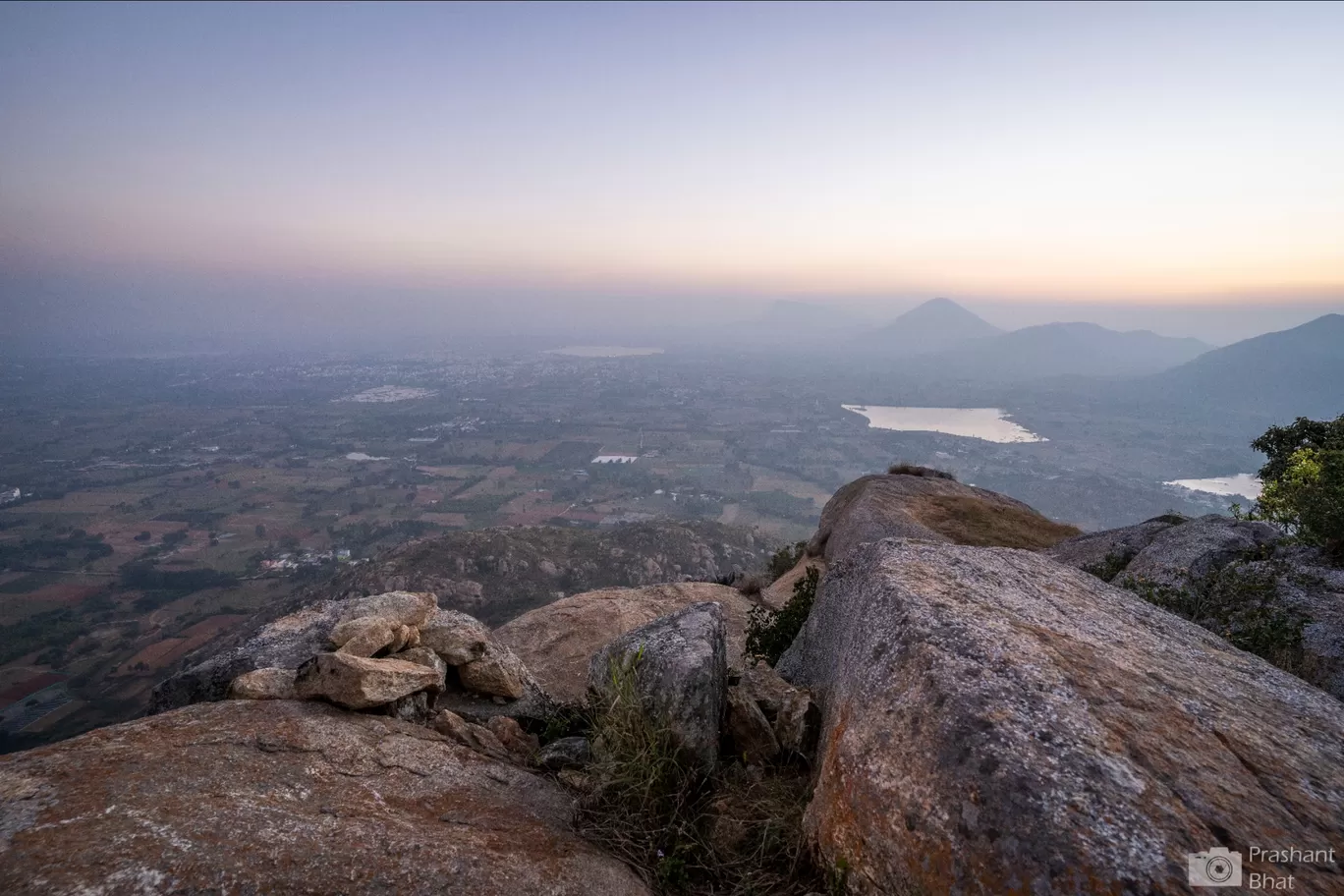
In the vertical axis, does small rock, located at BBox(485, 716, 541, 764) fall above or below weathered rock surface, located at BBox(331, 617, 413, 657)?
below

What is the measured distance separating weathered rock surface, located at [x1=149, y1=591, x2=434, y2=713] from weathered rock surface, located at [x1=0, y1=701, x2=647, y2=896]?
1754mm

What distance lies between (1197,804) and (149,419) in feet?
622

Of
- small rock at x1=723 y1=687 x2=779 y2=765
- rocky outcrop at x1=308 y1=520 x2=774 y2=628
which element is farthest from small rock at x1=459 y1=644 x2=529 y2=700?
rocky outcrop at x1=308 y1=520 x2=774 y2=628

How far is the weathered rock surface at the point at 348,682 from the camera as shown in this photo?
6.58 m

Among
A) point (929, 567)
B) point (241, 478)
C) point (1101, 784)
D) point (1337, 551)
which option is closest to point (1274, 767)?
point (1101, 784)

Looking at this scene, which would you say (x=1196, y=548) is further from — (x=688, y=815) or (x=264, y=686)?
(x=264, y=686)

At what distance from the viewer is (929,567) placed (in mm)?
7488

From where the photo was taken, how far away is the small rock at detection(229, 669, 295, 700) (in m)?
6.57

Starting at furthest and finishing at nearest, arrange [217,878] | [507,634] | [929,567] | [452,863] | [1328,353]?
[1328,353]
[507,634]
[929,567]
[452,863]
[217,878]

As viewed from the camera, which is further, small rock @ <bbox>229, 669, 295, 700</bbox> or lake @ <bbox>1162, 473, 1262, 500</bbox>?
lake @ <bbox>1162, 473, 1262, 500</bbox>

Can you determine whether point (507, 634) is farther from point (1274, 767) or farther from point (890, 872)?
point (1274, 767)

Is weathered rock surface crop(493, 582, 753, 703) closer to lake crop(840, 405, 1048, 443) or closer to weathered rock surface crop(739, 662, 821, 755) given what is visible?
weathered rock surface crop(739, 662, 821, 755)

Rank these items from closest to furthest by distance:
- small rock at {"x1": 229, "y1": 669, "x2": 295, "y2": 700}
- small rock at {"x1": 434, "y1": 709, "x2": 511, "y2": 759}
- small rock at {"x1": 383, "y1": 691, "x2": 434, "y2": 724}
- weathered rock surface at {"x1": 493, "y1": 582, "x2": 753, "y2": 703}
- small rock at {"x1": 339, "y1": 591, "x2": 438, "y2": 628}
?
small rock at {"x1": 229, "y1": 669, "x2": 295, "y2": 700} < small rock at {"x1": 434, "y1": 709, "x2": 511, "y2": 759} < small rock at {"x1": 383, "y1": 691, "x2": 434, "y2": 724} < small rock at {"x1": 339, "y1": 591, "x2": 438, "y2": 628} < weathered rock surface at {"x1": 493, "y1": 582, "x2": 753, "y2": 703}

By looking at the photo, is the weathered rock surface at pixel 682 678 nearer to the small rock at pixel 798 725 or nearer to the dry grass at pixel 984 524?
the small rock at pixel 798 725
